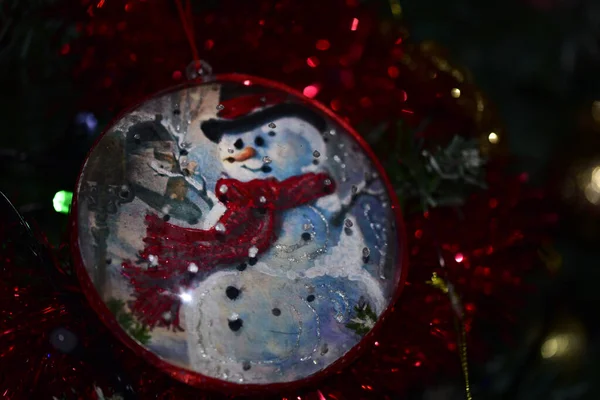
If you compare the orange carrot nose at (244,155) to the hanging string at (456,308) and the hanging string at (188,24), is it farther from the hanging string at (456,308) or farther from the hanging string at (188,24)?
the hanging string at (456,308)

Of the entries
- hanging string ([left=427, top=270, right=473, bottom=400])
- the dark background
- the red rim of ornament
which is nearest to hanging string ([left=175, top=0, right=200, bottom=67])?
the red rim of ornament

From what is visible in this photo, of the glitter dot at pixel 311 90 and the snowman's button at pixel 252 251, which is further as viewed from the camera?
the glitter dot at pixel 311 90

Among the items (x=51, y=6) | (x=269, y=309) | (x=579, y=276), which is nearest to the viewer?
(x=269, y=309)

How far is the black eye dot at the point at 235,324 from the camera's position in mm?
423

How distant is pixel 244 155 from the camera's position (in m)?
0.46

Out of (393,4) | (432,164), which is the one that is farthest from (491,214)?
(393,4)

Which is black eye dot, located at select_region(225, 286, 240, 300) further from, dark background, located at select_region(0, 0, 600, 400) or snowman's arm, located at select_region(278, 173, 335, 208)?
dark background, located at select_region(0, 0, 600, 400)

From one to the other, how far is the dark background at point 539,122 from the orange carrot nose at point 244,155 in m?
0.25

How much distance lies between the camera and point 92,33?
534 millimetres

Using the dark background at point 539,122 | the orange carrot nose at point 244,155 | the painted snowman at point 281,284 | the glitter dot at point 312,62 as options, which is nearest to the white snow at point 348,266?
the painted snowman at point 281,284

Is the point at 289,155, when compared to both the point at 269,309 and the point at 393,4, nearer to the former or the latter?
the point at 269,309

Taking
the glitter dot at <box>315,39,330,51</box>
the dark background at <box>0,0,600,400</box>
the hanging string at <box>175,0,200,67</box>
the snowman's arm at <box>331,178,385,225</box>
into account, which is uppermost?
the hanging string at <box>175,0,200,67</box>

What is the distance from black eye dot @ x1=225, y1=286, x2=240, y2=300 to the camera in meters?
0.43

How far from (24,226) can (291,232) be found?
0.72 feet
